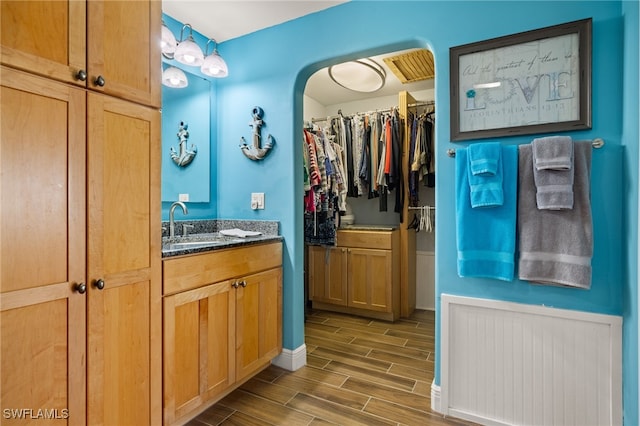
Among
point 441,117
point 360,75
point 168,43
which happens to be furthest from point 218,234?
point 360,75

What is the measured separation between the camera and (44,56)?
113 cm

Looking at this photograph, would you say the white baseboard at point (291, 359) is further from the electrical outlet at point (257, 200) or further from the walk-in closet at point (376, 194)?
the walk-in closet at point (376, 194)

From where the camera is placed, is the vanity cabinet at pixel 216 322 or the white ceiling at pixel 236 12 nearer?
the vanity cabinet at pixel 216 322

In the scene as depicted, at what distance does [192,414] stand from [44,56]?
1761mm

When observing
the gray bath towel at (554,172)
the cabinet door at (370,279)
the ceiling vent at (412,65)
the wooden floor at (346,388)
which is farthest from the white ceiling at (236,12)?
the wooden floor at (346,388)

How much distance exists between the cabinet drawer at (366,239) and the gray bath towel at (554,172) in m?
1.80

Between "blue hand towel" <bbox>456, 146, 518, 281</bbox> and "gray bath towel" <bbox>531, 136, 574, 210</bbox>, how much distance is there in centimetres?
10

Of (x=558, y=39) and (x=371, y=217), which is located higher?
(x=558, y=39)

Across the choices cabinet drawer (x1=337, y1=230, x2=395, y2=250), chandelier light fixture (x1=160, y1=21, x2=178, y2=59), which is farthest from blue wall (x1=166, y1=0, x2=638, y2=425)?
cabinet drawer (x1=337, y1=230, x2=395, y2=250)

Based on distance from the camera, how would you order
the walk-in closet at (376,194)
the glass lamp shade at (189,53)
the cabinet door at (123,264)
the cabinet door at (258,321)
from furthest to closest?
1. the walk-in closet at (376,194)
2. the glass lamp shade at (189,53)
3. the cabinet door at (258,321)
4. the cabinet door at (123,264)

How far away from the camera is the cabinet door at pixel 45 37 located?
3.44 feet

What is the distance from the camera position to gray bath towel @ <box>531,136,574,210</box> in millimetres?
1479

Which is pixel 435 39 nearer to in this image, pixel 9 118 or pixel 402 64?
pixel 402 64

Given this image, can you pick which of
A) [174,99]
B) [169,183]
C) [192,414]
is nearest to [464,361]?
[192,414]
